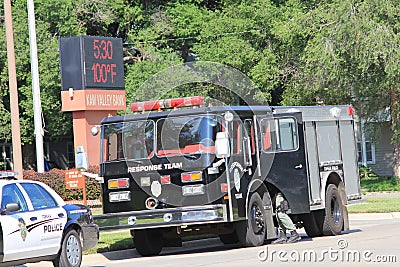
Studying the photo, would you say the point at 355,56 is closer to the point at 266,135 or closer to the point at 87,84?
the point at 87,84

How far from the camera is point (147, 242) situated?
1842 centimetres

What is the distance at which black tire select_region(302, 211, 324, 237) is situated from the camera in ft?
65.7

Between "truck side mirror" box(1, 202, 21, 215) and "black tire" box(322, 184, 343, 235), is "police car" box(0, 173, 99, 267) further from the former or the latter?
"black tire" box(322, 184, 343, 235)

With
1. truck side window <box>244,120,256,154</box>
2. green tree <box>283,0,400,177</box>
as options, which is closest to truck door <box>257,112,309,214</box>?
truck side window <box>244,120,256,154</box>

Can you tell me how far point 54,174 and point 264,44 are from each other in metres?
14.5

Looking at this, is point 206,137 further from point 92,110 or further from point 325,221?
point 92,110

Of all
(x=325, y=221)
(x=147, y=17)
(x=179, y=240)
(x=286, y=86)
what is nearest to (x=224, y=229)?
(x=179, y=240)

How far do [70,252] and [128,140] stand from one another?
→ 3.54 m

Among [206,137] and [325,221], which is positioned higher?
[206,137]

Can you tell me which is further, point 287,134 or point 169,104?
point 287,134

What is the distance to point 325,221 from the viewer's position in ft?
65.5

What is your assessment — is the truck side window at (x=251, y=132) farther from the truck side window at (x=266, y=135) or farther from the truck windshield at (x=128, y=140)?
the truck windshield at (x=128, y=140)

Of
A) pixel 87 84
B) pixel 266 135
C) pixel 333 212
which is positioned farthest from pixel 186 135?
pixel 87 84

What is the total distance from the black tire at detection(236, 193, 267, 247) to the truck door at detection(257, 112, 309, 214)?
0.70 meters
